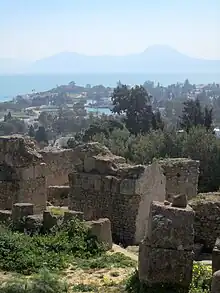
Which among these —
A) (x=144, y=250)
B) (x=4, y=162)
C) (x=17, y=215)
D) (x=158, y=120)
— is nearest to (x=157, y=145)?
(x=158, y=120)

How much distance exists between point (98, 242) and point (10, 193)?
14.6ft

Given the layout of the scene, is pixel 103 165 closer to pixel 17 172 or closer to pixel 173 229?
pixel 17 172

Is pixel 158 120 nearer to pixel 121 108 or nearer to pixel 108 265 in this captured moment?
pixel 121 108

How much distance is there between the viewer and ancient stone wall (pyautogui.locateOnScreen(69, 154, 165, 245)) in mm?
15031

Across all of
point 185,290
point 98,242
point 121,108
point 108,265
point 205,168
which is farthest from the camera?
point 121,108

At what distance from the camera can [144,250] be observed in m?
9.59

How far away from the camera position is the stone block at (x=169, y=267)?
9.38m

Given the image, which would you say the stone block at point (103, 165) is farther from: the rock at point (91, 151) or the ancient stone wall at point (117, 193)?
the rock at point (91, 151)

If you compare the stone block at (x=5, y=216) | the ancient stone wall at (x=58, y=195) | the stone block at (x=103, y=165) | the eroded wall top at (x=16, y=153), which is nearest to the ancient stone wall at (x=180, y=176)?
the ancient stone wall at (x=58, y=195)

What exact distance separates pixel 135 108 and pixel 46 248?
40021 mm

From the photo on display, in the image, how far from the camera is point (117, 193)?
50.1 feet

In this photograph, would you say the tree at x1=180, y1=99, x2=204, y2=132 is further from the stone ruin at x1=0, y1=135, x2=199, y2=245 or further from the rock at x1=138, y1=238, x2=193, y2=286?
the rock at x1=138, y1=238, x2=193, y2=286

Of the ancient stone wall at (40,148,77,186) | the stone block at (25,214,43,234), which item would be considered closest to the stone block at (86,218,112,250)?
the stone block at (25,214,43,234)

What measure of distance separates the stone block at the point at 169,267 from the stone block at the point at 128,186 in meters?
5.64
